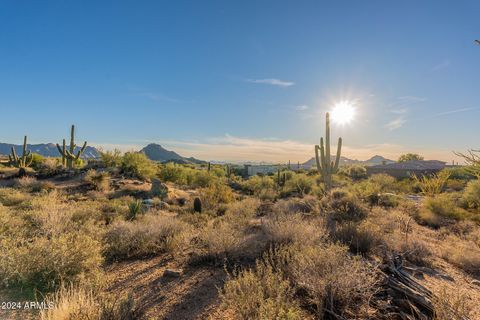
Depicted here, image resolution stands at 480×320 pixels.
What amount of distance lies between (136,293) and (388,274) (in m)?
4.07

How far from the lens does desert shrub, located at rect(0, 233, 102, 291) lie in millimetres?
3652

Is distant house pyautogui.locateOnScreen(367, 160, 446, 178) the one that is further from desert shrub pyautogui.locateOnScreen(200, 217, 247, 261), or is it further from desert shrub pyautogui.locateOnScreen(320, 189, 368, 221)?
desert shrub pyautogui.locateOnScreen(200, 217, 247, 261)

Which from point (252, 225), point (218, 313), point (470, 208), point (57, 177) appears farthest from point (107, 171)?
point (470, 208)

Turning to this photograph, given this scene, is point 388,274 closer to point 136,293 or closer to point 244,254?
point 244,254

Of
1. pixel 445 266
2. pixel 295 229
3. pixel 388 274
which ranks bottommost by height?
pixel 445 266

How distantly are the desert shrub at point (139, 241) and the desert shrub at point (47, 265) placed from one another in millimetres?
1198

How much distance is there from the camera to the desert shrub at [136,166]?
19.0 m

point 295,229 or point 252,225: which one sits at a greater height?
point 295,229

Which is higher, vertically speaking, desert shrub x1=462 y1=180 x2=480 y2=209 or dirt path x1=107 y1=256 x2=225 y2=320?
desert shrub x1=462 y1=180 x2=480 y2=209

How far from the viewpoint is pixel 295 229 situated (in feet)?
17.9

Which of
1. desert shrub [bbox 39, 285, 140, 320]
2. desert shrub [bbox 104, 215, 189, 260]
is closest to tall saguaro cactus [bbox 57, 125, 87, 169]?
desert shrub [bbox 104, 215, 189, 260]

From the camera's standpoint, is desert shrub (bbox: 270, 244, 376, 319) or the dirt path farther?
the dirt path

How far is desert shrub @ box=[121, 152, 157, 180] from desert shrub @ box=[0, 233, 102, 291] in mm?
15148

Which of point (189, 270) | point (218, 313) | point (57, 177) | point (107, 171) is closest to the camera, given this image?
point (218, 313)
